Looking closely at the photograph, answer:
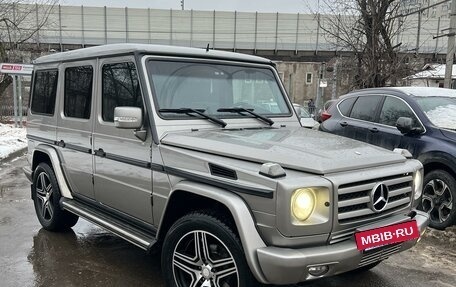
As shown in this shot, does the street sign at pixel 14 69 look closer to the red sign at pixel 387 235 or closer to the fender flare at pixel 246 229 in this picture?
the fender flare at pixel 246 229

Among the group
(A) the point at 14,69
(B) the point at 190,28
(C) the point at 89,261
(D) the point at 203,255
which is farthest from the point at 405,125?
(B) the point at 190,28

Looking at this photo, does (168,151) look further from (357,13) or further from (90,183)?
(357,13)

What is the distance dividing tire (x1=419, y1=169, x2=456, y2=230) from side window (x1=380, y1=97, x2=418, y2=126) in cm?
98

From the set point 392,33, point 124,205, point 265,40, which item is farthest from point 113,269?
point 265,40

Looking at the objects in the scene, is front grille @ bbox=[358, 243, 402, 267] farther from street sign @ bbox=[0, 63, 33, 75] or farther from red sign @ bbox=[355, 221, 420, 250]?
street sign @ bbox=[0, 63, 33, 75]

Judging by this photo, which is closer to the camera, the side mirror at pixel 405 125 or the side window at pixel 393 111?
the side mirror at pixel 405 125

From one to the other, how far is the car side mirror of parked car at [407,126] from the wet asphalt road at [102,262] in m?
1.35

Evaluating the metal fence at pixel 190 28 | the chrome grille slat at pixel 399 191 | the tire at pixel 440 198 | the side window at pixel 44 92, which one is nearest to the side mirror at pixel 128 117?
the chrome grille slat at pixel 399 191

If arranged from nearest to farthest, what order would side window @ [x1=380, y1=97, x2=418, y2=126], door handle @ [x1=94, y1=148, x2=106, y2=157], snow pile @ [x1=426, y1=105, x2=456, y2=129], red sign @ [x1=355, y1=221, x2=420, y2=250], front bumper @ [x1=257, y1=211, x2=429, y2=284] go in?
front bumper @ [x1=257, y1=211, x2=429, y2=284], red sign @ [x1=355, y1=221, x2=420, y2=250], door handle @ [x1=94, y1=148, x2=106, y2=157], snow pile @ [x1=426, y1=105, x2=456, y2=129], side window @ [x1=380, y1=97, x2=418, y2=126]

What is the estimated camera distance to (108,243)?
5.11 metres

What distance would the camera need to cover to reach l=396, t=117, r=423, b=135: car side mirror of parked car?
589 cm

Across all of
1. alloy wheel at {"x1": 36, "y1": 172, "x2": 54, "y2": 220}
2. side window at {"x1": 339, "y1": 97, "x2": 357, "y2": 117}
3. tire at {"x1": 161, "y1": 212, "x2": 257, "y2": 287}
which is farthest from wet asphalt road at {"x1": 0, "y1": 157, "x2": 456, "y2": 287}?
side window at {"x1": 339, "y1": 97, "x2": 357, "y2": 117}

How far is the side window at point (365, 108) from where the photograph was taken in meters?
6.87

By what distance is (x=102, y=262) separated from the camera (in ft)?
14.8
